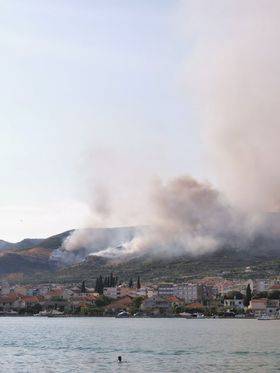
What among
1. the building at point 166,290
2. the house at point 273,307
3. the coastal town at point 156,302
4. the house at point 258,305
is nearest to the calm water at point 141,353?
the coastal town at point 156,302

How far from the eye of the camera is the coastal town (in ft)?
525

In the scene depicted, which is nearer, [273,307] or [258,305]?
[258,305]

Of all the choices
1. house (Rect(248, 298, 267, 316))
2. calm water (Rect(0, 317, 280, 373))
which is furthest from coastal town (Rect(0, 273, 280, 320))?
calm water (Rect(0, 317, 280, 373))

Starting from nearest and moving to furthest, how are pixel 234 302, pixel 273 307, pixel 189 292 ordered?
pixel 273 307 < pixel 234 302 < pixel 189 292

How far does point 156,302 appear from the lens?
6535 inches

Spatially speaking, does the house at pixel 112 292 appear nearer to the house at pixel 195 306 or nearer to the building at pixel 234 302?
the house at pixel 195 306

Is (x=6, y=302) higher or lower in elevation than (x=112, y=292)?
lower

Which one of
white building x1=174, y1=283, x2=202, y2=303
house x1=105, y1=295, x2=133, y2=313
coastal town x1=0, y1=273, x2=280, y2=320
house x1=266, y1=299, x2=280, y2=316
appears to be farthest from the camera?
white building x1=174, y1=283, x2=202, y2=303

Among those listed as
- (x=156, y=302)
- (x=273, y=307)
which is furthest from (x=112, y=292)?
(x=273, y=307)

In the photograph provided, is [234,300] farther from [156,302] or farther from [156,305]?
[156,305]

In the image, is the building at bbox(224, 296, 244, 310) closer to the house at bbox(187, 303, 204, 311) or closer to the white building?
the house at bbox(187, 303, 204, 311)

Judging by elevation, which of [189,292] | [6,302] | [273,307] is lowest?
[273,307]

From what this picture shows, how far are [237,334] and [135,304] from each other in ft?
252

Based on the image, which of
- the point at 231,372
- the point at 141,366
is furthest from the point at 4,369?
the point at 231,372
